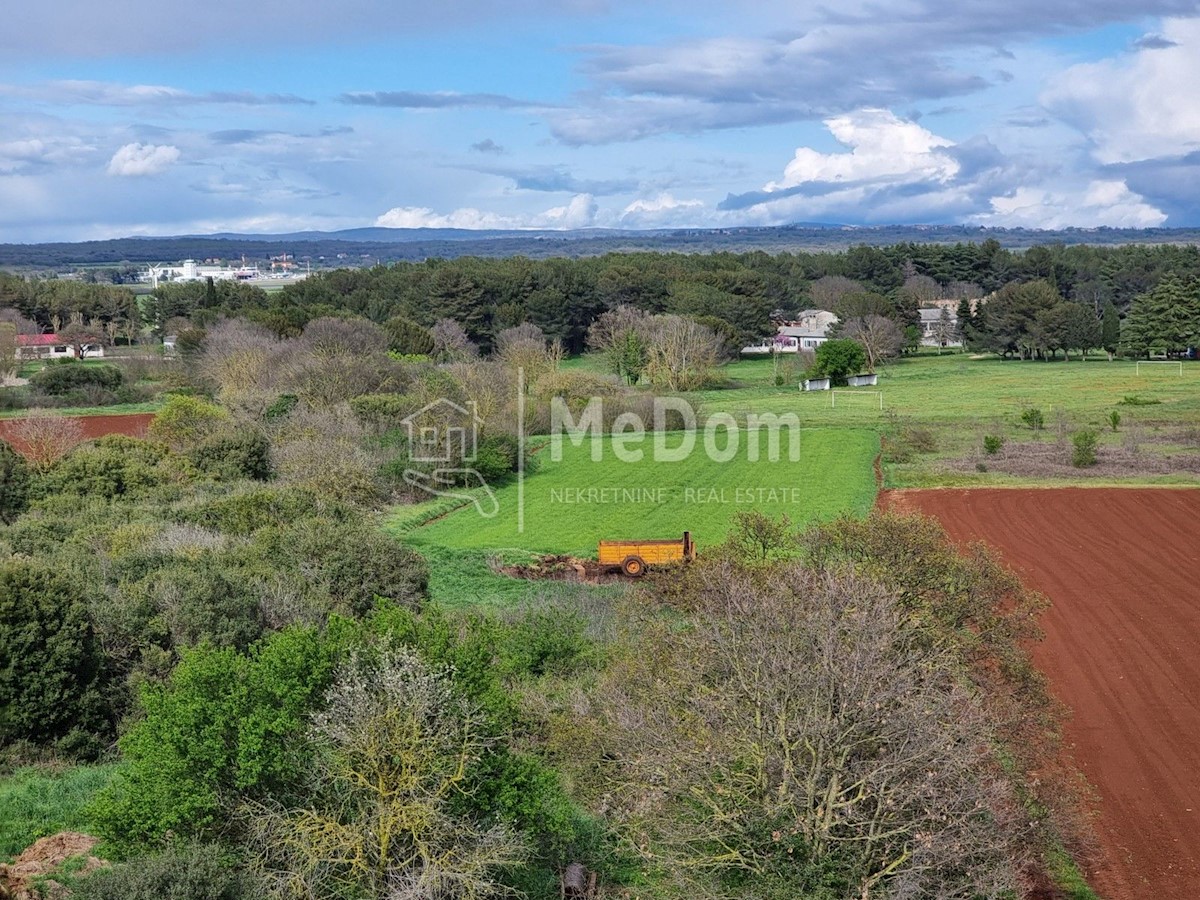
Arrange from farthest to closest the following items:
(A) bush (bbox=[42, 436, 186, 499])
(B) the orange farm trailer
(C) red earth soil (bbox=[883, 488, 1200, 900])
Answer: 1. (A) bush (bbox=[42, 436, 186, 499])
2. (B) the orange farm trailer
3. (C) red earth soil (bbox=[883, 488, 1200, 900])

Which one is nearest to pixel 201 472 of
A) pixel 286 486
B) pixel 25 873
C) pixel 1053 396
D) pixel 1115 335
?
pixel 286 486

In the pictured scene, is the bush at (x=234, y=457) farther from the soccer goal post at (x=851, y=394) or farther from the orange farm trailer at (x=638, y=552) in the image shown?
the soccer goal post at (x=851, y=394)

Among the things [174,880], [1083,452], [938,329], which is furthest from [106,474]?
[938,329]

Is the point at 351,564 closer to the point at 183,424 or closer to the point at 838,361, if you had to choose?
the point at 183,424

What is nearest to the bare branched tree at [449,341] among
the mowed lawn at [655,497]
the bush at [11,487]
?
the mowed lawn at [655,497]

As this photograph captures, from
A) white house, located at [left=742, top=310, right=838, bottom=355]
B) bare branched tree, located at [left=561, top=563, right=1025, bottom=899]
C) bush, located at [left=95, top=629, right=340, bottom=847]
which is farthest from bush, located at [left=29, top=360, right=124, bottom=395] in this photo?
bare branched tree, located at [left=561, top=563, right=1025, bottom=899]

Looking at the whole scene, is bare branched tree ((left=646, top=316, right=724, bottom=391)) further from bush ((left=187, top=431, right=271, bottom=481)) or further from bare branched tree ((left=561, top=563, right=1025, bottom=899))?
bare branched tree ((left=561, top=563, right=1025, bottom=899))
